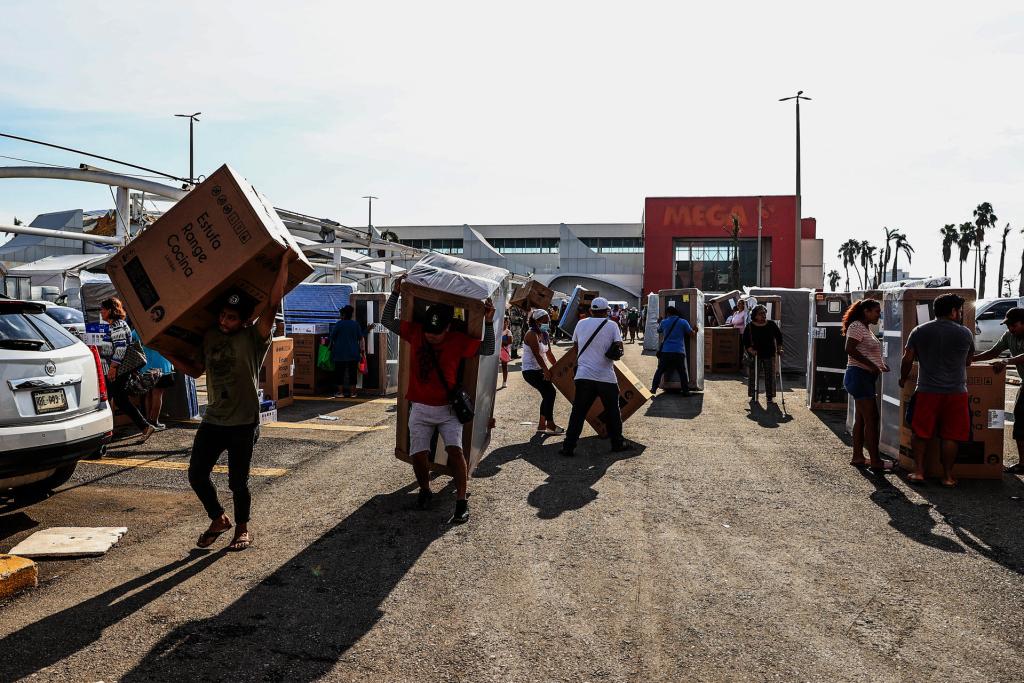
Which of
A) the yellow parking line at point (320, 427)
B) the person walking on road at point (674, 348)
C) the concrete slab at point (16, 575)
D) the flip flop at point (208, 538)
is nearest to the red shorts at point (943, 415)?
the flip flop at point (208, 538)

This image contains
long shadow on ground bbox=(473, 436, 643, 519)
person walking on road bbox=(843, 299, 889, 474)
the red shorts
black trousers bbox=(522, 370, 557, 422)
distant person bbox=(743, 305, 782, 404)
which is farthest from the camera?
distant person bbox=(743, 305, 782, 404)

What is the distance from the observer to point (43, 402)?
16.8ft

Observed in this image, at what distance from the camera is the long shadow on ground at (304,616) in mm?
3352

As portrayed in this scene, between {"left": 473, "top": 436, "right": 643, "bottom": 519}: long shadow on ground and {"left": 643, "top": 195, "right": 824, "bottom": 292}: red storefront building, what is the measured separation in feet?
157

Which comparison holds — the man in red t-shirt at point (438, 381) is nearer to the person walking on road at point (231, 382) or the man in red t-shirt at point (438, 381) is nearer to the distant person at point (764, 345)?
the person walking on road at point (231, 382)

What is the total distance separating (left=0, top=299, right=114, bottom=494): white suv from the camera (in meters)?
4.89

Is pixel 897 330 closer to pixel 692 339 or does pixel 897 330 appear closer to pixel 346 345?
pixel 692 339

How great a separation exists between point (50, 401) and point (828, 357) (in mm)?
10664

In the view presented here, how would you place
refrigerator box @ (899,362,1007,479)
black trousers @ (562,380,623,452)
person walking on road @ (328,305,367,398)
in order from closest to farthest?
refrigerator box @ (899,362,1007,479), black trousers @ (562,380,623,452), person walking on road @ (328,305,367,398)

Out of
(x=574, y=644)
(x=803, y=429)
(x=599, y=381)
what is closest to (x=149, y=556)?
(x=574, y=644)

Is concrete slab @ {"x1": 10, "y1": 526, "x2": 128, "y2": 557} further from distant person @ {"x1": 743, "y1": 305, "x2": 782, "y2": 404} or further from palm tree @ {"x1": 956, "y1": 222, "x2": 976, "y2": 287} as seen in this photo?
palm tree @ {"x1": 956, "y1": 222, "x2": 976, "y2": 287}

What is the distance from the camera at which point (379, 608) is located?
159 inches

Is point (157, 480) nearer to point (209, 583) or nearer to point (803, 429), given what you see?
point (209, 583)

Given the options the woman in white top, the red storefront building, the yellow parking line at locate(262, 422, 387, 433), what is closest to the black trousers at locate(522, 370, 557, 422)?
the woman in white top
